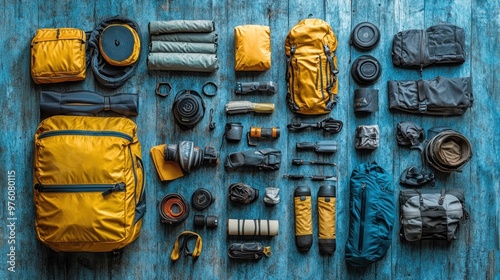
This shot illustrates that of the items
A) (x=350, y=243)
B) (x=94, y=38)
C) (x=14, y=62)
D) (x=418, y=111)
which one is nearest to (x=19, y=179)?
(x=14, y=62)

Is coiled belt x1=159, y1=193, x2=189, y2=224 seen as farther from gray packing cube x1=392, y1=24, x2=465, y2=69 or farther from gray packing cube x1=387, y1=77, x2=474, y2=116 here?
gray packing cube x1=392, y1=24, x2=465, y2=69

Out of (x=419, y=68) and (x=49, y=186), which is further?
(x=419, y=68)

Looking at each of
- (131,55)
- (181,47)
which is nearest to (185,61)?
(181,47)

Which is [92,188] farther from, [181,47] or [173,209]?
[181,47]

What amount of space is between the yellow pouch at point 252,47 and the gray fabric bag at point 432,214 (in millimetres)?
1425

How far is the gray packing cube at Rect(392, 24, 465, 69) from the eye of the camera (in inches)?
132

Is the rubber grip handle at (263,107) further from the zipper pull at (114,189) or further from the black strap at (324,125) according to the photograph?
the zipper pull at (114,189)

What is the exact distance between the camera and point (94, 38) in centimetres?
343

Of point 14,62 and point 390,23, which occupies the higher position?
point 390,23

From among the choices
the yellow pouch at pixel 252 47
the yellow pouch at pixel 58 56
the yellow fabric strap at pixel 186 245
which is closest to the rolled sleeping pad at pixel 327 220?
the yellow fabric strap at pixel 186 245

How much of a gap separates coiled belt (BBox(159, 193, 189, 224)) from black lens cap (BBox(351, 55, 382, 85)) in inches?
61.3

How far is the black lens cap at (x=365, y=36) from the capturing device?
3400 mm

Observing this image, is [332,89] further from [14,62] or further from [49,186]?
[14,62]

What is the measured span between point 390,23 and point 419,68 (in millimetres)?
396
